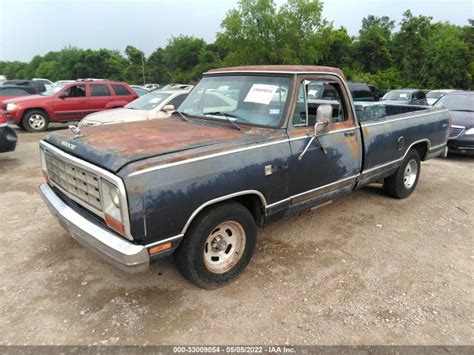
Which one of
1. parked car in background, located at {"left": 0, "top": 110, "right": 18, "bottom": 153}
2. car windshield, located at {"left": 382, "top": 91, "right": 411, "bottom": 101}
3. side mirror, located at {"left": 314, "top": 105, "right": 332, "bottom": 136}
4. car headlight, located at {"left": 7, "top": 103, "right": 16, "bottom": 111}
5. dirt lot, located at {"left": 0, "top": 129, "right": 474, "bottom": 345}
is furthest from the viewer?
car windshield, located at {"left": 382, "top": 91, "right": 411, "bottom": 101}

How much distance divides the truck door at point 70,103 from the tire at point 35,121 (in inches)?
12.7

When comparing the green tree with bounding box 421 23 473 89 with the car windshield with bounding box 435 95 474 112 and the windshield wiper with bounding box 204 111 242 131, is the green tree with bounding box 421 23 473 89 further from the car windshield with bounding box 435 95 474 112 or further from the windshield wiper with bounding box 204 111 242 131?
the windshield wiper with bounding box 204 111 242 131

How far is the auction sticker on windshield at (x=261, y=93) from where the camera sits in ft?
12.4

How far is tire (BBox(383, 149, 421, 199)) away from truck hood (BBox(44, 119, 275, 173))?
9.38 feet

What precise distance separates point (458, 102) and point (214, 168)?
930cm

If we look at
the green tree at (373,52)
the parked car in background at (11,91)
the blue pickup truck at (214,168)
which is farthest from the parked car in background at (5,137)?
the green tree at (373,52)

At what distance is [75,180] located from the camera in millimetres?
3150

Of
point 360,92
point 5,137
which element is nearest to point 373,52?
point 360,92

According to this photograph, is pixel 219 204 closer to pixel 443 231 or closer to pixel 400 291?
pixel 400 291

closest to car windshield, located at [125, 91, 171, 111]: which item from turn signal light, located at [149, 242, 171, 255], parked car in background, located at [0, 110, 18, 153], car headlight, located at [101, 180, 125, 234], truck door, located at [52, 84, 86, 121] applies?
parked car in background, located at [0, 110, 18, 153]

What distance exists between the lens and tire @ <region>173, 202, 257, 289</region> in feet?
9.93

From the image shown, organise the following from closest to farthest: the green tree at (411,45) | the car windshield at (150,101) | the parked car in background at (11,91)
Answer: the car windshield at (150,101)
the parked car in background at (11,91)
the green tree at (411,45)

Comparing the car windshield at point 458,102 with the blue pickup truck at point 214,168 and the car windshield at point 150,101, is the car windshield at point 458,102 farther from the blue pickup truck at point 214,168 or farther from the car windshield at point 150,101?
the car windshield at point 150,101

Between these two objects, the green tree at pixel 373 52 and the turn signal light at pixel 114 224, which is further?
the green tree at pixel 373 52
